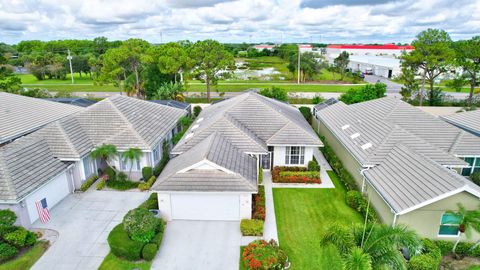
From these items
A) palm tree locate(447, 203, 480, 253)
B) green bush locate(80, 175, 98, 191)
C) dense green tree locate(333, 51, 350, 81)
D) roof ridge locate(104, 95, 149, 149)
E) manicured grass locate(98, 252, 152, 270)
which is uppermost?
dense green tree locate(333, 51, 350, 81)

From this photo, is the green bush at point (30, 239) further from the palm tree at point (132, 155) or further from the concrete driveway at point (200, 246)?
the palm tree at point (132, 155)

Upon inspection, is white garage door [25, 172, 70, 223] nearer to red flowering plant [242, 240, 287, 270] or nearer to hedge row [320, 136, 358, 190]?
red flowering plant [242, 240, 287, 270]

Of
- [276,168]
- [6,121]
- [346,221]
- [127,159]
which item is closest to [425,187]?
[346,221]

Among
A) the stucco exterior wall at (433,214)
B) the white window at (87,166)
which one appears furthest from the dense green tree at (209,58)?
the stucco exterior wall at (433,214)

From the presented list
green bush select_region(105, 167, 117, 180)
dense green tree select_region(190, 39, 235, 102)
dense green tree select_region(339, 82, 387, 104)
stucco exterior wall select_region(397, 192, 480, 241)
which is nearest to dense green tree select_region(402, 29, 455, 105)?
dense green tree select_region(339, 82, 387, 104)

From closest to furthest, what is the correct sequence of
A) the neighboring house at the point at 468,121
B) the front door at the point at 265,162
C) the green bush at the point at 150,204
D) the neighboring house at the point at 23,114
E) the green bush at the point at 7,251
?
the green bush at the point at 7,251 → the green bush at the point at 150,204 → the neighboring house at the point at 23,114 → the front door at the point at 265,162 → the neighboring house at the point at 468,121

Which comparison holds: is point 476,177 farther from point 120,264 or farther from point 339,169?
point 120,264

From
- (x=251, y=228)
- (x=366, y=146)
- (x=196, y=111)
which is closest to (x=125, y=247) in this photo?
(x=251, y=228)
